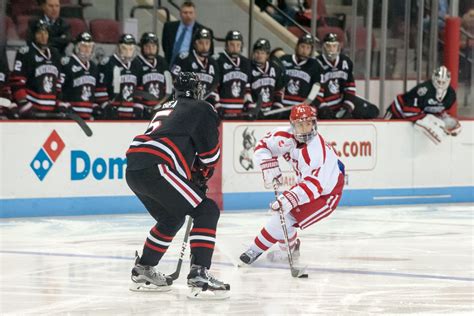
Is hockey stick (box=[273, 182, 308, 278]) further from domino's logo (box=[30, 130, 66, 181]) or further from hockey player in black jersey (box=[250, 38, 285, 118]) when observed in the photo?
hockey player in black jersey (box=[250, 38, 285, 118])

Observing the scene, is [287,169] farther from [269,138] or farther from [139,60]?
[269,138]

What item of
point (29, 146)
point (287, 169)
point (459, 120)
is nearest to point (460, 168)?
point (459, 120)

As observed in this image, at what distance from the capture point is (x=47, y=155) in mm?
9648

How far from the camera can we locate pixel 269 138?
7.37 meters

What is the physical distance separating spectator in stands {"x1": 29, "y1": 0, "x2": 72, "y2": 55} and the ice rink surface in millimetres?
1604

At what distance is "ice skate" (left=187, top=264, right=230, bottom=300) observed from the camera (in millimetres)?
6027

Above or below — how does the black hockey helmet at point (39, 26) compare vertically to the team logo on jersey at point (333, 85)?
above

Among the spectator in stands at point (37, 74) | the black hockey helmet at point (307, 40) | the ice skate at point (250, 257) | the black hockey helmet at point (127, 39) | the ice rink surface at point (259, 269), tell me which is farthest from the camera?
the black hockey helmet at point (307, 40)

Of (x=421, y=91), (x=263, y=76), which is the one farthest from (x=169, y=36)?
(x=421, y=91)

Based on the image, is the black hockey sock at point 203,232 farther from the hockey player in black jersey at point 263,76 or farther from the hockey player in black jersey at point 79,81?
the hockey player in black jersey at point 263,76

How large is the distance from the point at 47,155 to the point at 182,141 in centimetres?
382

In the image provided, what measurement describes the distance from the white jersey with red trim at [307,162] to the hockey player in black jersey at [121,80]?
3187 millimetres

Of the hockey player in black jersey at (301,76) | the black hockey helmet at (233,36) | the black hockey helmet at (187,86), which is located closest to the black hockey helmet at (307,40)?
the hockey player in black jersey at (301,76)

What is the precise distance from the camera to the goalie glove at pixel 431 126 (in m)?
11.5
